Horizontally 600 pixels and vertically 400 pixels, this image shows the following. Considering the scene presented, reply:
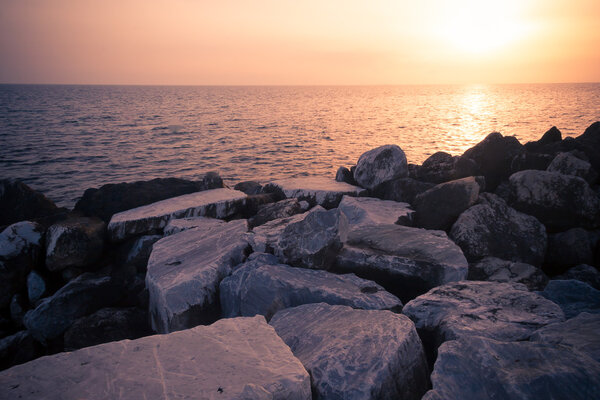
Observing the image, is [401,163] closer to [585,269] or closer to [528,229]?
[528,229]

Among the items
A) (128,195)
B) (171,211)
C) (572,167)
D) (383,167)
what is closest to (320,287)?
(171,211)

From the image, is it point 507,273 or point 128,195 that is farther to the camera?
point 128,195

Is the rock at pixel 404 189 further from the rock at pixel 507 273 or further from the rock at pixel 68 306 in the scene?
the rock at pixel 68 306

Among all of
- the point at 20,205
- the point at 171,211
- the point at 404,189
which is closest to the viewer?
the point at 171,211

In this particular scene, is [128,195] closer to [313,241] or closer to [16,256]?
[16,256]

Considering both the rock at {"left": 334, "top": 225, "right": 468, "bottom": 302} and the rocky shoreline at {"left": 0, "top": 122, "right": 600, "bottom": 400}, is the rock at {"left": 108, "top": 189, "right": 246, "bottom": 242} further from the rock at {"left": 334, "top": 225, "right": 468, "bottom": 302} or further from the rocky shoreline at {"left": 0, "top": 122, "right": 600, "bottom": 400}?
the rock at {"left": 334, "top": 225, "right": 468, "bottom": 302}

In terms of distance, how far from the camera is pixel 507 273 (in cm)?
386

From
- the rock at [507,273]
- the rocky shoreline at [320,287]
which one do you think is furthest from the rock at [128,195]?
the rock at [507,273]

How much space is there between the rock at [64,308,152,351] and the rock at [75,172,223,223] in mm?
2613

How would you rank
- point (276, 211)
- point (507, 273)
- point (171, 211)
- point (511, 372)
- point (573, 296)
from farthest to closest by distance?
point (171, 211) → point (276, 211) → point (507, 273) → point (573, 296) → point (511, 372)

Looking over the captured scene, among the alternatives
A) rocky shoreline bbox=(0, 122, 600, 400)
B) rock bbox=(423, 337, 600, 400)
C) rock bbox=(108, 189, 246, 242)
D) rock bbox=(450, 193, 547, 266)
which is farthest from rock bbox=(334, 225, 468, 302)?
rock bbox=(108, 189, 246, 242)

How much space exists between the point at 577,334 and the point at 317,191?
4.34 metres

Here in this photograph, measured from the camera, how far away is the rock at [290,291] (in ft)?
9.93

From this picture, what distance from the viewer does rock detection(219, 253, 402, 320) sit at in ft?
9.93
